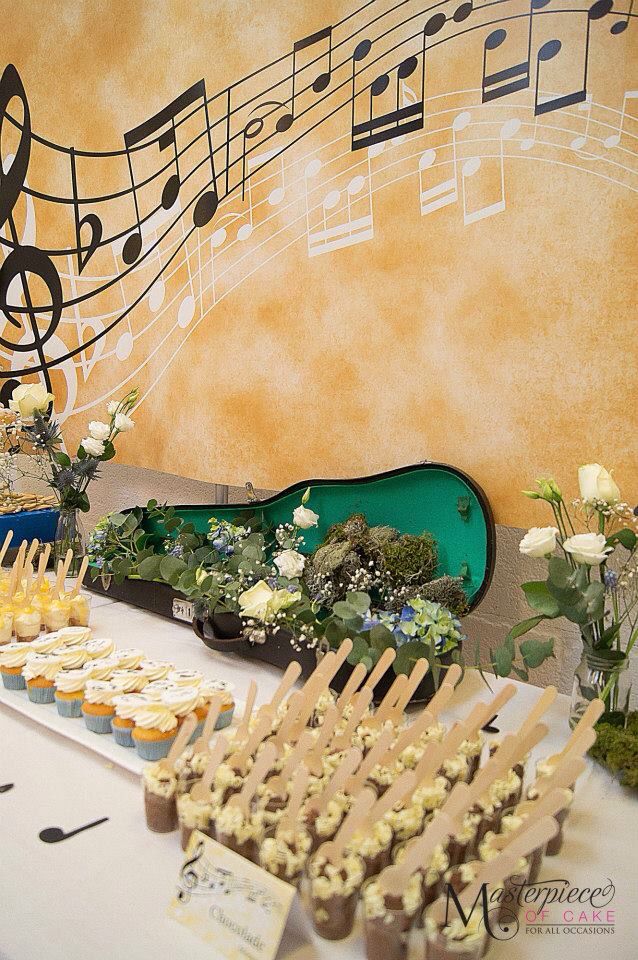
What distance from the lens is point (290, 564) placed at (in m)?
1.59

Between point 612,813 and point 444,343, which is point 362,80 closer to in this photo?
point 444,343

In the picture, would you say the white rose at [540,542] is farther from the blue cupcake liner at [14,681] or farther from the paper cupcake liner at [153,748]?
the blue cupcake liner at [14,681]

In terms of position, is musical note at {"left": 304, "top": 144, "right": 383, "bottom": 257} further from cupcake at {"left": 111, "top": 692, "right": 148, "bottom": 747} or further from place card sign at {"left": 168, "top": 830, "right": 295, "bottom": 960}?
place card sign at {"left": 168, "top": 830, "right": 295, "bottom": 960}

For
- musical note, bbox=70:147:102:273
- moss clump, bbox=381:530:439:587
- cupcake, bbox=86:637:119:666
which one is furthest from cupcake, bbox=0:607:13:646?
musical note, bbox=70:147:102:273

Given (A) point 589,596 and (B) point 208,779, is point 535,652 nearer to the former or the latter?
(A) point 589,596

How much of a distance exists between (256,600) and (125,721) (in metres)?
0.40

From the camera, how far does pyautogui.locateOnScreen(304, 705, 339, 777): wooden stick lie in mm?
970

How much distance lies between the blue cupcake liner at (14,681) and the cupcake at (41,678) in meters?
0.05

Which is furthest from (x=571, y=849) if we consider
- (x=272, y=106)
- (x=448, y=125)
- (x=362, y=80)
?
(x=272, y=106)

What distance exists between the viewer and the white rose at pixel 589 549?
119cm

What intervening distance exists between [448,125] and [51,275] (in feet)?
4.90

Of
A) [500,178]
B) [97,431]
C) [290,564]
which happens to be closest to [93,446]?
[97,431]

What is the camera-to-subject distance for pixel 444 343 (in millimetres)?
1683

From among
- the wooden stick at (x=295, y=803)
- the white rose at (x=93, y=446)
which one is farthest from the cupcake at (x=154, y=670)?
the white rose at (x=93, y=446)
